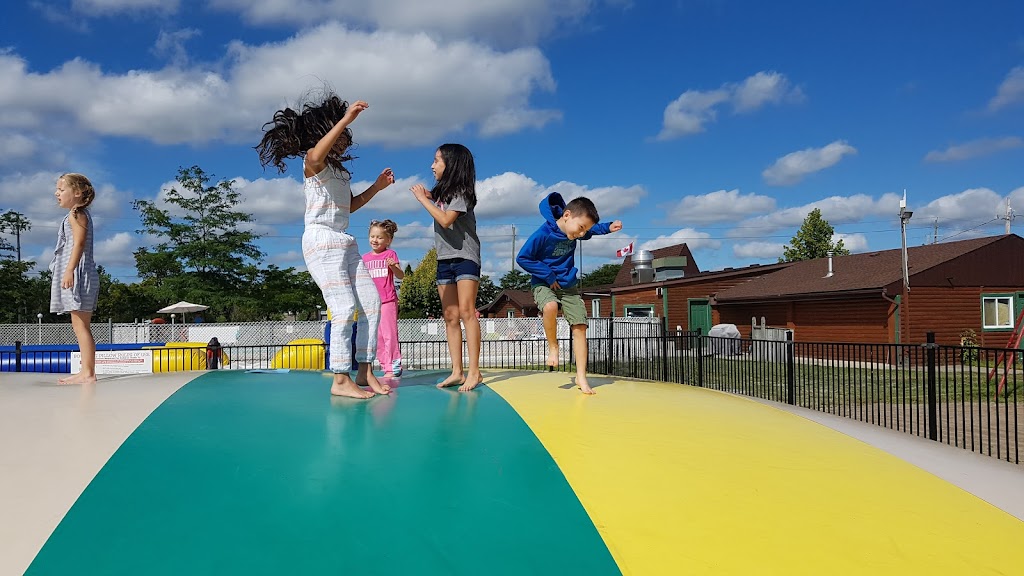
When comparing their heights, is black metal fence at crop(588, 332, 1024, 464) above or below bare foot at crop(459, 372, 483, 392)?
below

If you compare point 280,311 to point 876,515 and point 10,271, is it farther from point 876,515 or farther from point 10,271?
point 876,515

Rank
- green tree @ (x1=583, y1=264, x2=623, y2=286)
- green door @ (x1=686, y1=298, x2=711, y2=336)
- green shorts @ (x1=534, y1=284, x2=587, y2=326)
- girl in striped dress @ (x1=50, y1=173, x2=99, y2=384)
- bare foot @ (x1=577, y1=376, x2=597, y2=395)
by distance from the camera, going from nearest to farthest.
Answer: bare foot @ (x1=577, y1=376, x2=597, y2=395) < girl in striped dress @ (x1=50, y1=173, x2=99, y2=384) < green shorts @ (x1=534, y1=284, x2=587, y2=326) < green door @ (x1=686, y1=298, x2=711, y2=336) < green tree @ (x1=583, y1=264, x2=623, y2=286)

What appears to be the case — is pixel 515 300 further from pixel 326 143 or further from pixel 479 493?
pixel 479 493

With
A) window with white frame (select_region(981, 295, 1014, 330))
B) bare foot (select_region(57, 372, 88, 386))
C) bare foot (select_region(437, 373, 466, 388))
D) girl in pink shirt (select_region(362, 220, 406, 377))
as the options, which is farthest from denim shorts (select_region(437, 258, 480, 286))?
window with white frame (select_region(981, 295, 1014, 330))

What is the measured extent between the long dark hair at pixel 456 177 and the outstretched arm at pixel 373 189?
340 mm

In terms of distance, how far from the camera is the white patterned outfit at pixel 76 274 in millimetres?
4445

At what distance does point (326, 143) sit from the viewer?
3672mm

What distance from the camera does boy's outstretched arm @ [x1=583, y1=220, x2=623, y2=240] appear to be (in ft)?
14.9

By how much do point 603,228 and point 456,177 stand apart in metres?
1.13

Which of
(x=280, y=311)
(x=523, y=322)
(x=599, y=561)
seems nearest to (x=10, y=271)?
(x=280, y=311)

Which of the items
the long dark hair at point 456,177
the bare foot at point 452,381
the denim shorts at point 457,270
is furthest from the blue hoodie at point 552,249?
the bare foot at point 452,381

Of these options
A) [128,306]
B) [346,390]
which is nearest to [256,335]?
[346,390]

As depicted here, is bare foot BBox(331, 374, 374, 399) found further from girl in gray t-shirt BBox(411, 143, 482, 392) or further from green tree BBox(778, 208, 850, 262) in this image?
green tree BBox(778, 208, 850, 262)

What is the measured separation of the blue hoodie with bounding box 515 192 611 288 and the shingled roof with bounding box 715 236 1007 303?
956 inches
